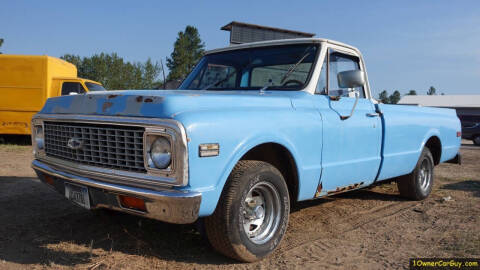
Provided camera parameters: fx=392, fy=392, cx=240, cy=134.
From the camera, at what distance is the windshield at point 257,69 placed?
394 centimetres

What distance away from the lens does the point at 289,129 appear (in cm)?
320

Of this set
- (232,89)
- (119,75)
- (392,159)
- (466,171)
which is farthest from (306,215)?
(119,75)

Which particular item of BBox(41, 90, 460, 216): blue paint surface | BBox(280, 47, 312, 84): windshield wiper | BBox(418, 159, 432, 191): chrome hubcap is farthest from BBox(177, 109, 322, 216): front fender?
BBox(418, 159, 432, 191): chrome hubcap

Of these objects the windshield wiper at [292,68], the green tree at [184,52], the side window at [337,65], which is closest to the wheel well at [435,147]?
the side window at [337,65]

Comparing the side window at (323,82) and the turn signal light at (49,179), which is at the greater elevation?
the side window at (323,82)

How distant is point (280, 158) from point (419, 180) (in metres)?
2.93

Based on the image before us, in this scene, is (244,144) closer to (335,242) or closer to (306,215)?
(335,242)

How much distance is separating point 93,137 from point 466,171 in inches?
326

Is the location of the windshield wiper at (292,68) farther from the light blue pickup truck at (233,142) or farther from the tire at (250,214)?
the tire at (250,214)

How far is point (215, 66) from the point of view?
457 cm

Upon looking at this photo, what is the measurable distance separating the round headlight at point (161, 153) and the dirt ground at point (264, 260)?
86 cm

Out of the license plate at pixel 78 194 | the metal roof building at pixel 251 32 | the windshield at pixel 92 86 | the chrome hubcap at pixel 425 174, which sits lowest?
the chrome hubcap at pixel 425 174

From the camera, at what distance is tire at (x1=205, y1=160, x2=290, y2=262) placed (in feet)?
9.04

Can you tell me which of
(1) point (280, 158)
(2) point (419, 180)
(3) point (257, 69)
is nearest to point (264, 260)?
(1) point (280, 158)
